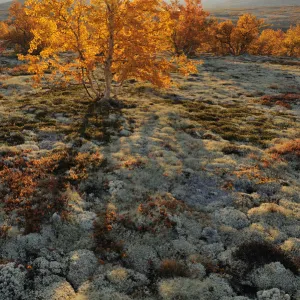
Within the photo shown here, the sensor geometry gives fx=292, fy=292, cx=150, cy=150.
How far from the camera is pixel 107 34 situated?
24875 mm

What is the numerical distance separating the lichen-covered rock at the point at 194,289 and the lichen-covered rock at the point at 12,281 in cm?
456

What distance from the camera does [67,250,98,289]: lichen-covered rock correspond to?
10.1m

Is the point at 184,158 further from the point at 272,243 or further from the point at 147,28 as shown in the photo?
the point at 147,28

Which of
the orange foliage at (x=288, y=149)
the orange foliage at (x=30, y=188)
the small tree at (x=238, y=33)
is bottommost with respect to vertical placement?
the orange foliage at (x=288, y=149)

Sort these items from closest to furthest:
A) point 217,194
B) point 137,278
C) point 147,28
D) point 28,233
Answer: point 137,278 < point 28,233 < point 217,194 < point 147,28

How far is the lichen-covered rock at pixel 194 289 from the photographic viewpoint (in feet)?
30.9

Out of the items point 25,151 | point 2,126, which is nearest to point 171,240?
point 25,151

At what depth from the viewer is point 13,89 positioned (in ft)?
108

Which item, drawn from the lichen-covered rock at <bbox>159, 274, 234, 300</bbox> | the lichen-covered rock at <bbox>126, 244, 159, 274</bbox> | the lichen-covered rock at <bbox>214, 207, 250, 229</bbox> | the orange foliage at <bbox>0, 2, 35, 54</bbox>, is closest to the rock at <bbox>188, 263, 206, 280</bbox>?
the lichen-covered rock at <bbox>159, 274, 234, 300</bbox>

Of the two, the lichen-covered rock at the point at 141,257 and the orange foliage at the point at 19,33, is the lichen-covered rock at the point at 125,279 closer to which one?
the lichen-covered rock at the point at 141,257

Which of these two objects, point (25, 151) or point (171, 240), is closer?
point (171, 240)

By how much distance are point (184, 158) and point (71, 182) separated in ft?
24.1

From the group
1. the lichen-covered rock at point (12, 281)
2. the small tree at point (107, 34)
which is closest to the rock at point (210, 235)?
the lichen-covered rock at point (12, 281)

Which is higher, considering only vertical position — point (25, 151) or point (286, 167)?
point (25, 151)
